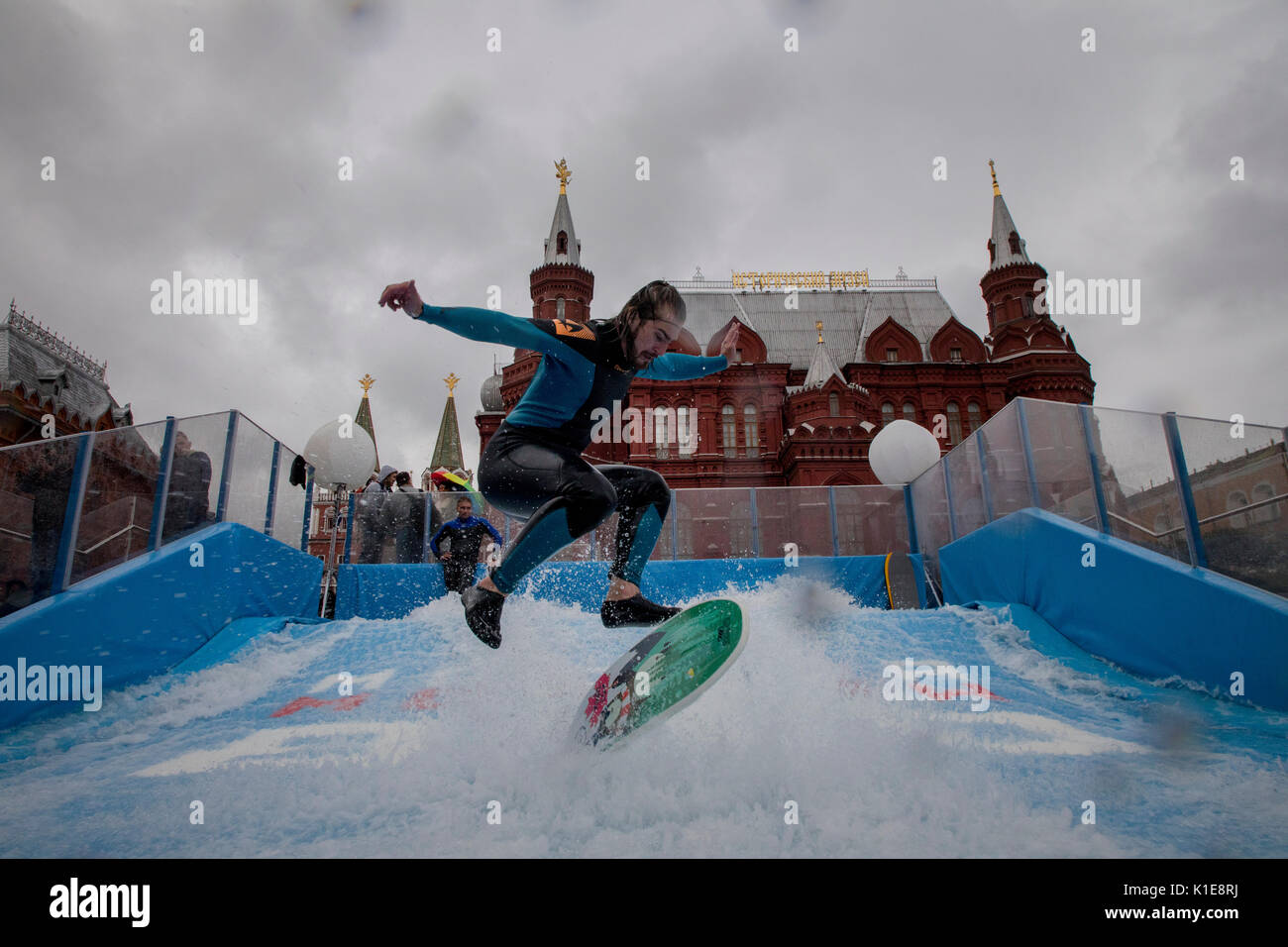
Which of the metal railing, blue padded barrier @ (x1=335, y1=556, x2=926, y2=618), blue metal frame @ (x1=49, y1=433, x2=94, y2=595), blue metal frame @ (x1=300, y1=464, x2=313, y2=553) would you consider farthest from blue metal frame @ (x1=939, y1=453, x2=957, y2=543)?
blue metal frame @ (x1=49, y1=433, x2=94, y2=595)

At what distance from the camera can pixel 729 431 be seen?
1187 inches

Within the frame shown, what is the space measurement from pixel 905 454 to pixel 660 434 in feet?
59.9

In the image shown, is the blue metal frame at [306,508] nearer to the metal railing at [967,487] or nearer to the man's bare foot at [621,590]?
the metal railing at [967,487]

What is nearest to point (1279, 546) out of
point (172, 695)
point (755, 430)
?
point (172, 695)

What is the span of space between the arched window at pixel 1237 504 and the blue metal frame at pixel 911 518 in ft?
21.2

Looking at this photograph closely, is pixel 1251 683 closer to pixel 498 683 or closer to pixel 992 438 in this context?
pixel 992 438

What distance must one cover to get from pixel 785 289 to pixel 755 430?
10.6m

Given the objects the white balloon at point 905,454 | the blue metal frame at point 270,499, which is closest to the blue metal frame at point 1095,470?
the white balloon at point 905,454

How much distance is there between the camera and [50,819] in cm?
258

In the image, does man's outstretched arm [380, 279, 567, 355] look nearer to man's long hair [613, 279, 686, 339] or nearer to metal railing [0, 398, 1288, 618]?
man's long hair [613, 279, 686, 339]

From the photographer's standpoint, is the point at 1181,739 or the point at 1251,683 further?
the point at 1251,683

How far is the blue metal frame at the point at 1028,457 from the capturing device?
7250 millimetres

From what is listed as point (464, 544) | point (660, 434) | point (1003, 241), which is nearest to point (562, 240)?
point (660, 434)

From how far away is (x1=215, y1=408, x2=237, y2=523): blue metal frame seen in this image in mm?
7328
